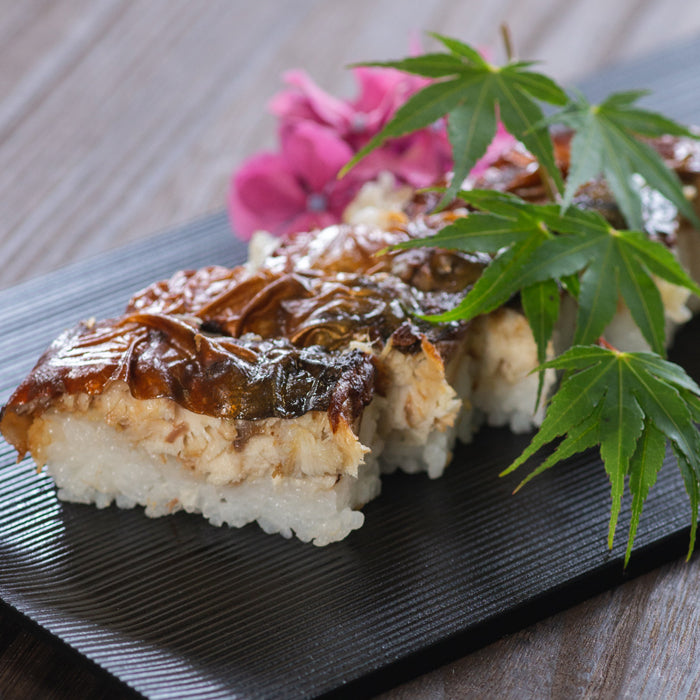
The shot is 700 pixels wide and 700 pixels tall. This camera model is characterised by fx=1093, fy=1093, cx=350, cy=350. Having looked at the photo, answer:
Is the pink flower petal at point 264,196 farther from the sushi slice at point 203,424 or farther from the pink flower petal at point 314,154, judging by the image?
the sushi slice at point 203,424

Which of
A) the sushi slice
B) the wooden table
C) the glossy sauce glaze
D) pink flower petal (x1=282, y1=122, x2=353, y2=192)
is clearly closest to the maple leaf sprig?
the glossy sauce glaze

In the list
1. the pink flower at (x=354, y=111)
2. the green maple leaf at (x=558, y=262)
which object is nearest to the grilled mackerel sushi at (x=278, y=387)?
the green maple leaf at (x=558, y=262)

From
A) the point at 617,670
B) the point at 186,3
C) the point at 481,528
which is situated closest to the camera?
the point at 617,670

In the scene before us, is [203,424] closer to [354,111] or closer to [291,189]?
[291,189]

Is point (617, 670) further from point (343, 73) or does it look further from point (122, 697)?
point (343, 73)

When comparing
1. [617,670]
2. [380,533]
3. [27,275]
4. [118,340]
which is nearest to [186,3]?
[27,275]

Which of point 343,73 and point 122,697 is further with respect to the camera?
point 343,73

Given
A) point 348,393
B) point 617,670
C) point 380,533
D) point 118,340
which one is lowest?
point 617,670
